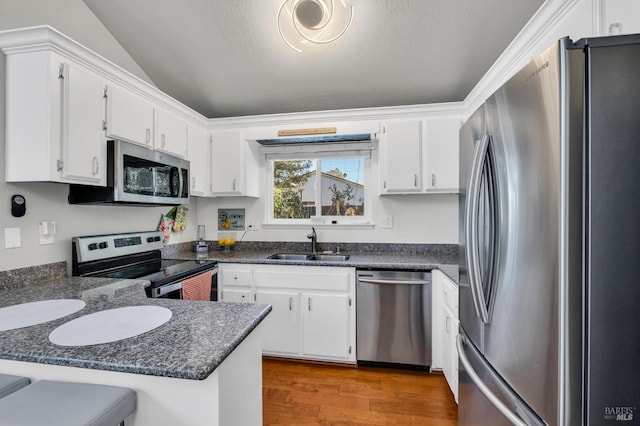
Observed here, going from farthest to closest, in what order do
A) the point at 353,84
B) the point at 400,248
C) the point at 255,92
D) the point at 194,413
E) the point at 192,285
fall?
the point at 400,248 → the point at 255,92 → the point at 353,84 → the point at 192,285 → the point at 194,413

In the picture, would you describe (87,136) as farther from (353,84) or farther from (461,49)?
(461,49)

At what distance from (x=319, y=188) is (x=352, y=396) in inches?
75.9

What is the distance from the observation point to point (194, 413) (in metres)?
0.82

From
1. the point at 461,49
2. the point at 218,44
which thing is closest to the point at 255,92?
the point at 218,44

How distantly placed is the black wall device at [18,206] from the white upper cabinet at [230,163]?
1.45 meters

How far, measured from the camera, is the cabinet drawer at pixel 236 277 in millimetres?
2561

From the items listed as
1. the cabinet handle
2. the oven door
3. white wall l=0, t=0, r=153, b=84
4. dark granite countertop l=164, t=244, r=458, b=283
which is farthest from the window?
the cabinet handle

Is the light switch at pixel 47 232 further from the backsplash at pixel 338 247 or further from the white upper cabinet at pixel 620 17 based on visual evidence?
the white upper cabinet at pixel 620 17

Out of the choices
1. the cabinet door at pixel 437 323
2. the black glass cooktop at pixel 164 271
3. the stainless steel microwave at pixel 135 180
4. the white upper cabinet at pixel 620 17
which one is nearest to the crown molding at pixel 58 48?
the stainless steel microwave at pixel 135 180

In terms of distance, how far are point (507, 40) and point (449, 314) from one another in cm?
190

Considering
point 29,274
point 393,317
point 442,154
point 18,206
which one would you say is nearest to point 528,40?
point 442,154

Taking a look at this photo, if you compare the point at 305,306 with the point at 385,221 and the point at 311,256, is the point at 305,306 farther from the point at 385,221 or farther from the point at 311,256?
the point at 385,221

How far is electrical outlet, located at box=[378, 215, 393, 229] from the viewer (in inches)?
117

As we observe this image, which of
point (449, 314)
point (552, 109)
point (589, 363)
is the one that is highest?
point (552, 109)
